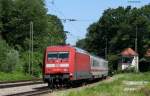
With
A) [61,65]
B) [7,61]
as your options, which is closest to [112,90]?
[61,65]

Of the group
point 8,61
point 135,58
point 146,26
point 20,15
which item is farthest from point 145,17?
point 8,61

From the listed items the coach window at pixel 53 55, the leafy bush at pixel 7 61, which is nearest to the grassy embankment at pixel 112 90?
the coach window at pixel 53 55

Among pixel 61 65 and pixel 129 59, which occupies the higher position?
pixel 129 59

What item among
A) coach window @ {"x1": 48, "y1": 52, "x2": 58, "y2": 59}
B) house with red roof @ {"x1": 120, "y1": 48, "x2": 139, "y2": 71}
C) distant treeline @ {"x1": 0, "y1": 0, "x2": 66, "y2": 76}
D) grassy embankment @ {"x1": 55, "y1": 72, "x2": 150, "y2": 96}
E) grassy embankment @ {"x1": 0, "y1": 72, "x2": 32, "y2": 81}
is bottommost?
grassy embankment @ {"x1": 55, "y1": 72, "x2": 150, "y2": 96}

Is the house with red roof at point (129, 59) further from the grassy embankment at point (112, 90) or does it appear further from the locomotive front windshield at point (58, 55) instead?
the grassy embankment at point (112, 90)

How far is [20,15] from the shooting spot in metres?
94.6

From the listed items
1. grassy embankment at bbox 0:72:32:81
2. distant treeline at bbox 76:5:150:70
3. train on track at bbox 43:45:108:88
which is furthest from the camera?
distant treeline at bbox 76:5:150:70

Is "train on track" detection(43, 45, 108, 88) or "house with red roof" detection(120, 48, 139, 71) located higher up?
"house with red roof" detection(120, 48, 139, 71)

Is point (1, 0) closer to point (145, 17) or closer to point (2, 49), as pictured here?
point (2, 49)

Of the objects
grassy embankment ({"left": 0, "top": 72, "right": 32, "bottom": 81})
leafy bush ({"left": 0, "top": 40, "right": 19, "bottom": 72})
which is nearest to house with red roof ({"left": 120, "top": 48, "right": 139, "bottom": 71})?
leafy bush ({"left": 0, "top": 40, "right": 19, "bottom": 72})

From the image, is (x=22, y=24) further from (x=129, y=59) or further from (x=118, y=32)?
(x=118, y=32)

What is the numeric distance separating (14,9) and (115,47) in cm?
5627

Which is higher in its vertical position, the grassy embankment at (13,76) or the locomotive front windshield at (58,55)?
the locomotive front windshield at (58,55)

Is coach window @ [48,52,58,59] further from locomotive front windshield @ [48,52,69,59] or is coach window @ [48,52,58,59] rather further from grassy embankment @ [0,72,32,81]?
grassy embankment @ [0,72,32,81]
